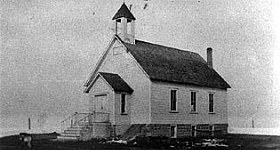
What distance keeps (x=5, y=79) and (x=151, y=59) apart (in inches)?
467

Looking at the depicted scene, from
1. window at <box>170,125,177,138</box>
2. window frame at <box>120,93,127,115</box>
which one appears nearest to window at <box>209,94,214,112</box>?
window at <box>170,125,177,138</box>

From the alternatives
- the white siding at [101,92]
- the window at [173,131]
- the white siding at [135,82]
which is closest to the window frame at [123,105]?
the white siding at [135,82]

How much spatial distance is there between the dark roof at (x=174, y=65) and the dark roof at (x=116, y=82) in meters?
1.36

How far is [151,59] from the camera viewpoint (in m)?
21.6

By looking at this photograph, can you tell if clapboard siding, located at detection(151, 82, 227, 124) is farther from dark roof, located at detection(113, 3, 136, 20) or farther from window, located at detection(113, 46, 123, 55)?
dark roof, located at detection(113, 3, 136, 20)

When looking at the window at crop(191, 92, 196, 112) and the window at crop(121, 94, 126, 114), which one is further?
the window at crop(191, 92, 196, 112)

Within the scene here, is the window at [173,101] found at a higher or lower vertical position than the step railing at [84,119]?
higher

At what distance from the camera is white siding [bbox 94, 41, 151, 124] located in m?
20.1

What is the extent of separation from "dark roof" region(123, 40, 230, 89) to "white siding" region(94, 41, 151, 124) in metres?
0.42

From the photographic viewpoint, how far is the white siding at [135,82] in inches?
790

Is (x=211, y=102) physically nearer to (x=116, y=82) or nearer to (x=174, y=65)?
(x=174, y=65)

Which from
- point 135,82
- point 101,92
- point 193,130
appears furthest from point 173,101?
point 101,92

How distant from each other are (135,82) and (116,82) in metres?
0.96

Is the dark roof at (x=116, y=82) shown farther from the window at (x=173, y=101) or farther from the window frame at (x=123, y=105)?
the window at (x=173, y=101)
